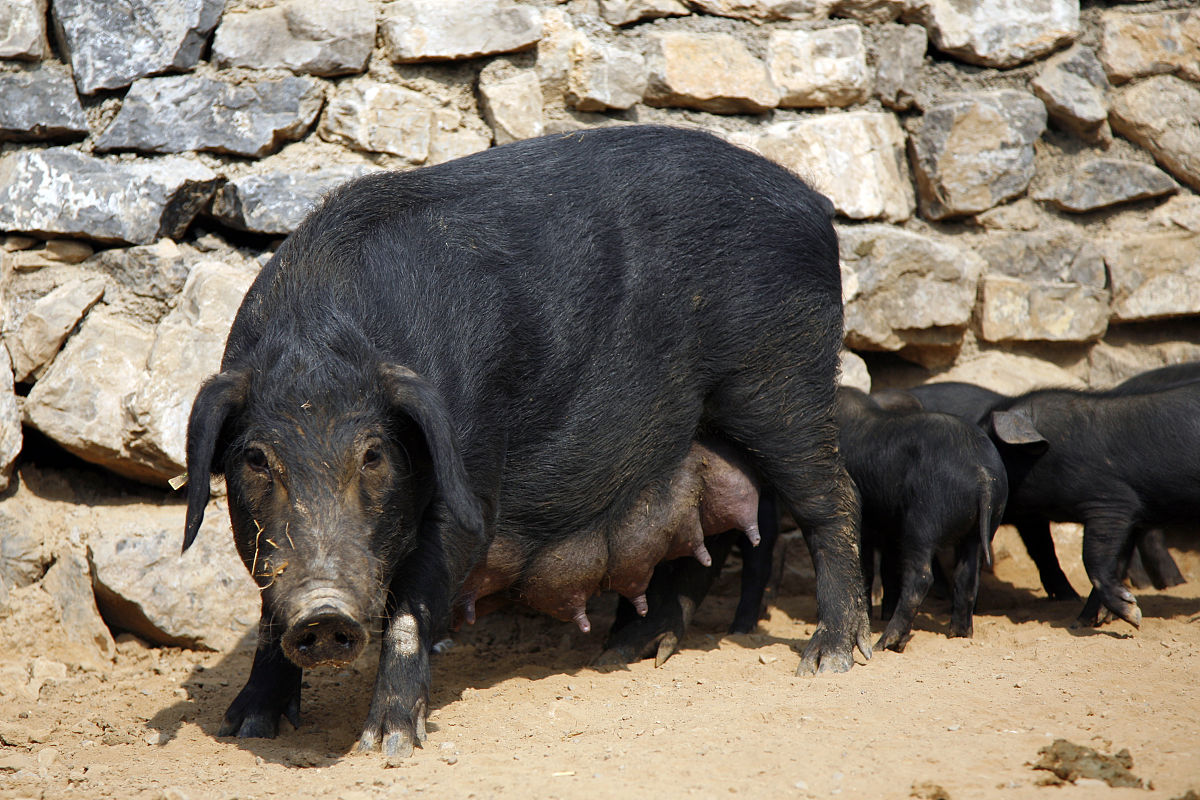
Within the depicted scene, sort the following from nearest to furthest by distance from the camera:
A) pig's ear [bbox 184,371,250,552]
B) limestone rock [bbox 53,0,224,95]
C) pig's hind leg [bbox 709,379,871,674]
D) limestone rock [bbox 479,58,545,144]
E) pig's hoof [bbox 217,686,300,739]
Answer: pig's ear [bbox 184,371,250,552] < pig's hoof [bbox 217,686,300,739] < pig's hind leg [bbox 709,379,871,674] < limestone rock [bbox 53,0,224,95] < limestone rock [bbox 479,58,545,144]

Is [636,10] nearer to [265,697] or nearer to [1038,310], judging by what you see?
[1038,310]

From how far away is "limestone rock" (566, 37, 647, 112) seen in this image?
539 cm

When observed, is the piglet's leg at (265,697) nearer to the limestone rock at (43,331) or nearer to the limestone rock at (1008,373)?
the limestone rock at (43,331)

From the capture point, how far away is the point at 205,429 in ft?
10.6

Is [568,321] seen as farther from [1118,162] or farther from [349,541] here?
[1118,162]

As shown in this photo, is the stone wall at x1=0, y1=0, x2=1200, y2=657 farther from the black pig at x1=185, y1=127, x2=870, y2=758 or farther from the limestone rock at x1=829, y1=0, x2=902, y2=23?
the black pig at x1=185, y1=127, x2=870, y2=758

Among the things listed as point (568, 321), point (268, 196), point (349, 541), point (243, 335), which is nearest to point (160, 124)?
point (268, 196)

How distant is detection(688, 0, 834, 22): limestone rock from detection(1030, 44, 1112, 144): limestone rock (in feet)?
4.13

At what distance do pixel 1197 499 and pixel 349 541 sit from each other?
3.54 m

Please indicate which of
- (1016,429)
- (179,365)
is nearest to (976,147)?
(1016,429)

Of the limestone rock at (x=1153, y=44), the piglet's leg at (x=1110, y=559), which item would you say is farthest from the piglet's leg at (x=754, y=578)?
the limestone rock at (x=1153, y=44)

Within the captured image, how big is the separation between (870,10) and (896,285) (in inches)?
57.7

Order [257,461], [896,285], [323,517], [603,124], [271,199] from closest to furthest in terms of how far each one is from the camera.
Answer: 1. [323,517]
2. [257,461]
3. [271,199]
4. [603,124]
5. [896,285]

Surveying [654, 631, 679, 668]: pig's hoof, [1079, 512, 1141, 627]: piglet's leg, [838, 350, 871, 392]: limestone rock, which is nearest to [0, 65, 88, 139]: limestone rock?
[654, 631, 679, 668]: pig's hoof
